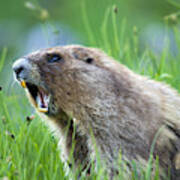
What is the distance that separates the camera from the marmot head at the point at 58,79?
4.74 metres

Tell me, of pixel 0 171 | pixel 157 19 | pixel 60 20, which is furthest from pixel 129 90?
pixel 60 20

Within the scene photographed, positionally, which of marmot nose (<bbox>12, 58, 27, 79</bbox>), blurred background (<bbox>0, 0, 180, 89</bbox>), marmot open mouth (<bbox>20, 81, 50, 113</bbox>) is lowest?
marmot open mouth (<bbox>20, 81, 50, 113</bbox>)

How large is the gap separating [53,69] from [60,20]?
11857 mm

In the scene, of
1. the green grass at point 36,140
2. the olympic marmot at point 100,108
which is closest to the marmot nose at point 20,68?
the olympic marmot at point 100,108

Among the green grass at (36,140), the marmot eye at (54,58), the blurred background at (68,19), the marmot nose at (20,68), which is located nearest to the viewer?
the green grass at (36,140)

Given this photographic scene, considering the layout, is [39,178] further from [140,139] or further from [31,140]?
[140,139]

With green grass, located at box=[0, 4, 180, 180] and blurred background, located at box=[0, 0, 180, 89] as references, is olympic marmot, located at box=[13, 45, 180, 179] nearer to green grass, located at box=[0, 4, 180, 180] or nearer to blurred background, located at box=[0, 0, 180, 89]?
green grass, located at box=[0, 4, 180, 180]

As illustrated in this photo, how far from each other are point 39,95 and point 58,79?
203mm

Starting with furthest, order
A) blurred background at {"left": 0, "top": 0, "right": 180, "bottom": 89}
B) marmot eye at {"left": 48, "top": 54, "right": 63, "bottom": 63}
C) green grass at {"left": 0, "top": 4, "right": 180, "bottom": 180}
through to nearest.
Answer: blurred background at {"left": 0, "top": 0, "right": 180, "bottom": 89} < marmot eye at {"left": 48, "top": 54, "right": 63, "bottom": 63} < green grass at {"left": 0, "top": 4, "right": 180, "bottom": 180}

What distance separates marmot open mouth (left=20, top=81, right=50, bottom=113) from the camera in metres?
4.79

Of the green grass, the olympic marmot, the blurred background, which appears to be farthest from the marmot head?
the blurred background

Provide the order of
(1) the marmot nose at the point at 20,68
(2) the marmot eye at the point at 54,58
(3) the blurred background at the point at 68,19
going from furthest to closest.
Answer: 1. (3) the blurred background at the point at 68,19
2. (2) the marmot eye at the point at 54,58
3. (1) the marmot nose at the point at 20,68

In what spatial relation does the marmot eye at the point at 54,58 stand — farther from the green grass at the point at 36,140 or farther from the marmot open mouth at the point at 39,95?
the green grass at the point at 36,140

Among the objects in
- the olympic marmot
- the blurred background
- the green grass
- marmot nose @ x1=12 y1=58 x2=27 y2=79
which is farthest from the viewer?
the blurred background
